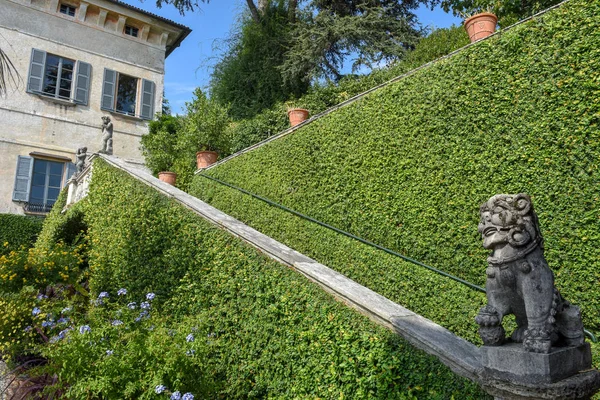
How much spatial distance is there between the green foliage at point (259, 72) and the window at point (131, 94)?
2796mm

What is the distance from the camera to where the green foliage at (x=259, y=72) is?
51.6 feet

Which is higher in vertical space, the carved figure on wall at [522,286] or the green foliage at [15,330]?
the carved figure on wall at [522,286]

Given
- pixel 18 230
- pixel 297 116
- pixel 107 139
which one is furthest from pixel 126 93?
pixel 297 116

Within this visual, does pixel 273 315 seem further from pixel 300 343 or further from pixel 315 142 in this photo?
pixel 315 142

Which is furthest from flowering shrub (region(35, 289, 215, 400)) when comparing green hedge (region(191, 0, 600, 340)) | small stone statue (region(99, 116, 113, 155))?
small stone statue (region(99, 116, 113, 155))

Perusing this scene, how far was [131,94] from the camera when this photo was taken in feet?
55.7

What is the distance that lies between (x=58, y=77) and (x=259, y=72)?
7560mm

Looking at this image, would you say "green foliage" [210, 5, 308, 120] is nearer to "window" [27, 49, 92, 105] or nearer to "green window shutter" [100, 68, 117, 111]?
"green window shutter" [100, 68, 117, 111]

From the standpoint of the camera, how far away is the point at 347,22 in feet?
45.0

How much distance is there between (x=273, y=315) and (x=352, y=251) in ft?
7.89

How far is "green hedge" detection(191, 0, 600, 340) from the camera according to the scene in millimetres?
4285

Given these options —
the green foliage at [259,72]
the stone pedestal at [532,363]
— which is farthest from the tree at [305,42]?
the stone pedestal at [532,363]

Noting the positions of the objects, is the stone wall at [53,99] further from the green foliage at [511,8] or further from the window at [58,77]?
the green foliage at [511,8]

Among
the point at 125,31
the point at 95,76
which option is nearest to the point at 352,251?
the point at 95,76
